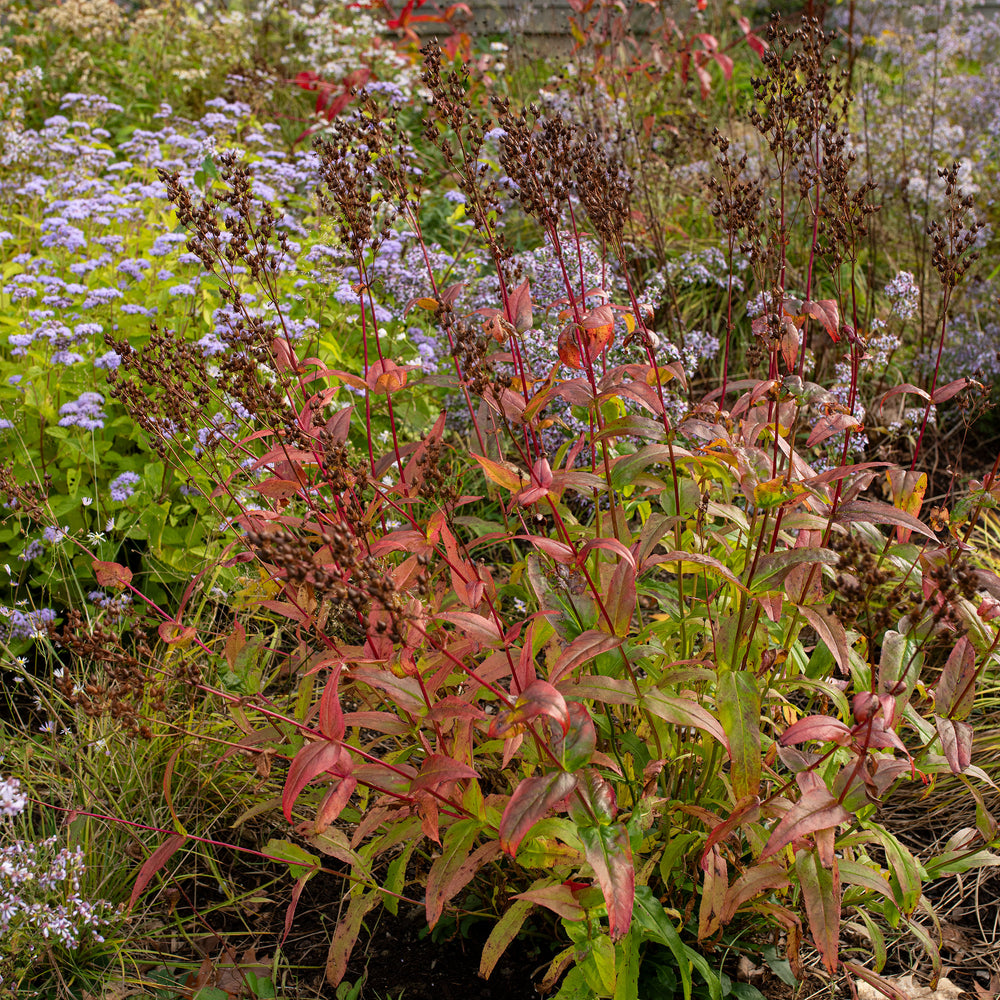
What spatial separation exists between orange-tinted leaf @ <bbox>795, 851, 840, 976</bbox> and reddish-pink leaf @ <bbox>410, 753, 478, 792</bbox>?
23.8 inches

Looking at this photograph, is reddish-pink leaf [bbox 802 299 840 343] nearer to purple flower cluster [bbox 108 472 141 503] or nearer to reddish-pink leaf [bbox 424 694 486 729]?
reddish-pink leaf [bbox 424 694 486 729]

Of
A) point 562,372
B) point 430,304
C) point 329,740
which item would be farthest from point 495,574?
point 329,740

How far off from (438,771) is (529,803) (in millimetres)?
218

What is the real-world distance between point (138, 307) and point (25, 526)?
35.3 inches

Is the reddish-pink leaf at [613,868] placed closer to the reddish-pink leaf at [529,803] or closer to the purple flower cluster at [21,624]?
the reddish-pink leaf at [529,803]

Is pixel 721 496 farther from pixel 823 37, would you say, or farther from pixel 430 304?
pixel 823 37

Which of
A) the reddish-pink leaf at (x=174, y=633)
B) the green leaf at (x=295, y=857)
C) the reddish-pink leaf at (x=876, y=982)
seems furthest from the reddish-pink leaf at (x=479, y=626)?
the reddish-pink leaf at (x=876, y=982)

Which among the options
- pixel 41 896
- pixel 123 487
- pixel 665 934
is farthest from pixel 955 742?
pixel 123 487

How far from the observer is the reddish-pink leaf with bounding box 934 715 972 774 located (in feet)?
5.18

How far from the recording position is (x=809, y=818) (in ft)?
4.91

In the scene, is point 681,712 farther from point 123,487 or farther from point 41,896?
point 123,487

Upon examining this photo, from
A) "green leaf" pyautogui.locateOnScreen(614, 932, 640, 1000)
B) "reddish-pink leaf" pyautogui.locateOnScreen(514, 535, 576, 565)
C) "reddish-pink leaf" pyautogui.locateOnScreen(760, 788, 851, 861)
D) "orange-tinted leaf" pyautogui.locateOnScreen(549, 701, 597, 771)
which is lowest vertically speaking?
"green leaf" pyautogui.locateOnScreen(614, 932, 640, 1000)

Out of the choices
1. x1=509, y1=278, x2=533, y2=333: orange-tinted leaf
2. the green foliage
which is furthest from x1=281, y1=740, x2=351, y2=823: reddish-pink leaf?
x1=509, y1=278, x2=533, y2=333: orange-tinted leaf

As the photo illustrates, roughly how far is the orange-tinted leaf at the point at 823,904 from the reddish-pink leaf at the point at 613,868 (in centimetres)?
32
